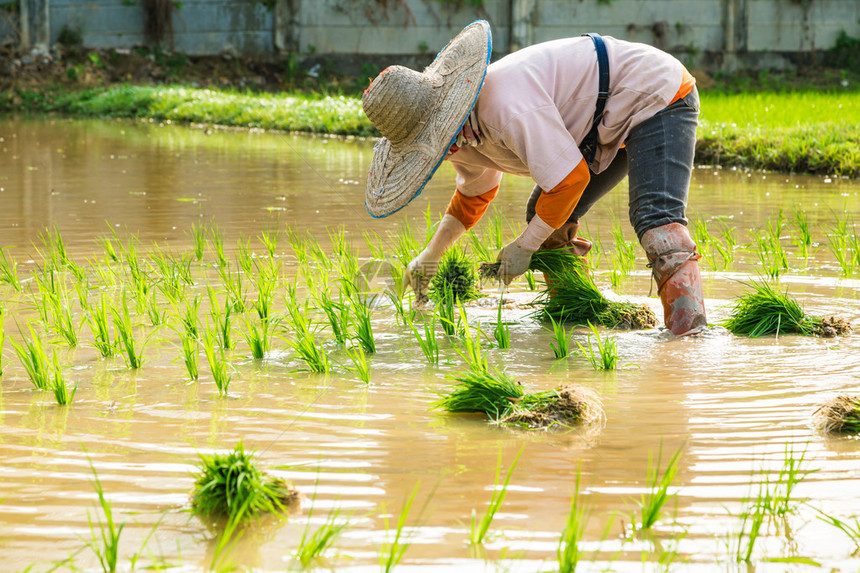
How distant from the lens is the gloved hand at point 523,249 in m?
3.05

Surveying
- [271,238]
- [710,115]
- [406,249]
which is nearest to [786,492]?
[406,249]

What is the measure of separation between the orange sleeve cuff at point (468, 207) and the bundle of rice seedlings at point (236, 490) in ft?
5.96

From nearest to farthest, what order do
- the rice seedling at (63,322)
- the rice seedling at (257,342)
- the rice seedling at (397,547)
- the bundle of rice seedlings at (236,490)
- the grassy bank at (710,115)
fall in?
1. the rice seedling at (397,547)
2. the bundle of rice seedlings at (236,490)
3. the rice seedling at (257,342)
4. the rice seedling at (63,322)
5. the grassy bank at (710,115)

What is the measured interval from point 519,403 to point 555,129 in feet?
3.04

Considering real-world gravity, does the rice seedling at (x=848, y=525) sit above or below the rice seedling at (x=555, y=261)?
below

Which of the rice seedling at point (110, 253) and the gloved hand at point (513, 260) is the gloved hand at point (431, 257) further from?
the rice seedling at point (110, 253)

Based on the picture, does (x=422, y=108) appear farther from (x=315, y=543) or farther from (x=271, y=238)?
(x=271, y=238)

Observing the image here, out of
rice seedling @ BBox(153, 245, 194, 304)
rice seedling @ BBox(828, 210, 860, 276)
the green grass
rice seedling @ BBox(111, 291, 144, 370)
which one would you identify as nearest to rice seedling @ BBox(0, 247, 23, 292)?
rice seedling @ BBox(153, 245, 194, 304)

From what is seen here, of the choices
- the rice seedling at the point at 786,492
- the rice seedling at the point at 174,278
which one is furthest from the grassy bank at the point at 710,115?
the rice seedling at the point at 786,492

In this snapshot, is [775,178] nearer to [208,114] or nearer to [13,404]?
[13,404]

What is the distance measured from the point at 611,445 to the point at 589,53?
1433 millimetres

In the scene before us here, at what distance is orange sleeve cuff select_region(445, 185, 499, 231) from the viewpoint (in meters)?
3.45

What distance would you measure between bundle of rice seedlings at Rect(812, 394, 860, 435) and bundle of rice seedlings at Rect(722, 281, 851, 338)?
905mm

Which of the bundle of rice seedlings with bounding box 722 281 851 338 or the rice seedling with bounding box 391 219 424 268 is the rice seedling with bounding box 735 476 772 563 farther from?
the rice seedling with bounding box 391 219 424 268
